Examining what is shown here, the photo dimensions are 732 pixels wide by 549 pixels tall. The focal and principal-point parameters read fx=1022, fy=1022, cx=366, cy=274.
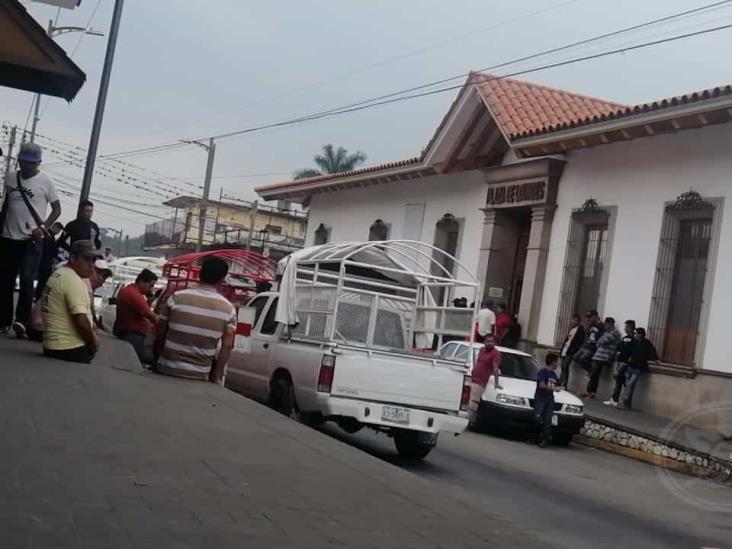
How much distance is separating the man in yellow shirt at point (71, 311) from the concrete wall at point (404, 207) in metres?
18.1

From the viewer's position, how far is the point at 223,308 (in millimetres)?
9438

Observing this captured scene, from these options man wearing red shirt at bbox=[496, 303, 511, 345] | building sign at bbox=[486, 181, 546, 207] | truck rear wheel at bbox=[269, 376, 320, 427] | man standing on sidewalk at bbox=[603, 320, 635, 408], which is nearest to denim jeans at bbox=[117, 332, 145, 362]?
truck rear wheel at bbox=[269, 376, 320, 427]

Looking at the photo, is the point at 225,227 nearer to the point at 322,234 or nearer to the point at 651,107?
the point at 322,234

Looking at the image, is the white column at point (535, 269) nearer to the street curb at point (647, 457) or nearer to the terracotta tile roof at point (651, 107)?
the terracotta tile roof at point (651, 107)

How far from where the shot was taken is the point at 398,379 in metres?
11.4

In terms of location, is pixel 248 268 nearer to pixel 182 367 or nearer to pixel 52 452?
pixel 182 367

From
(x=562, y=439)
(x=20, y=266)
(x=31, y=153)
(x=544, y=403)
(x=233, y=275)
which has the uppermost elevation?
(x=31, y=153)

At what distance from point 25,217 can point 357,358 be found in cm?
393

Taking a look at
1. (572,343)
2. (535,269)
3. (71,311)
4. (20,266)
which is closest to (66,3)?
(20,266)

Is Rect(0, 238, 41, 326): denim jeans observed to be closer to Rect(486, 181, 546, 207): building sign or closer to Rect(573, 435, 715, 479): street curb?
Rect(573, 435, 715, 479): street curb

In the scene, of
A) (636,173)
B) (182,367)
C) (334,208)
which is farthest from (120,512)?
(334,208)

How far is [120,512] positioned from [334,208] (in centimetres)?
3080

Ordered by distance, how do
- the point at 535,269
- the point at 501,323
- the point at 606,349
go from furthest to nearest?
the point at 501,323
the point at 535,269
the point at 606,349

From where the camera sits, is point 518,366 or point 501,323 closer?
point 518,366
